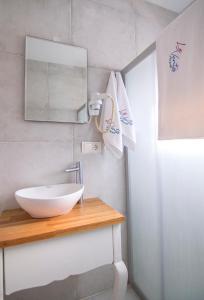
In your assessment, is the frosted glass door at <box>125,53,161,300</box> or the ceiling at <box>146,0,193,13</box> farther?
the ceiling at <box>146,0,193,13</box>

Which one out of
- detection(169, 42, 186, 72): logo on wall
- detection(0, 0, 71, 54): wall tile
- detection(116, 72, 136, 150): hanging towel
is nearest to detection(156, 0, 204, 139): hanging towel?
detection(169, 42, 186, 72): logo on wall

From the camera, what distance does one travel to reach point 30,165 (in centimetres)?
117

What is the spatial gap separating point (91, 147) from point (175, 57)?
779 millimetres

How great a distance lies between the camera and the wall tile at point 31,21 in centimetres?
114

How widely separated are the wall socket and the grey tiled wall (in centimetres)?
4

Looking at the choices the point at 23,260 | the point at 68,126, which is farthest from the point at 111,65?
the point at 23,260

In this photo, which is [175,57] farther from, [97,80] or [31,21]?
[31,21]

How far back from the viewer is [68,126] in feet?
4.21

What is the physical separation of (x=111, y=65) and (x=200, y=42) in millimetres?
800

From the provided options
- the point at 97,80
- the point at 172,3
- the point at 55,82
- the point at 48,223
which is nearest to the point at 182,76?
the point at 97,80

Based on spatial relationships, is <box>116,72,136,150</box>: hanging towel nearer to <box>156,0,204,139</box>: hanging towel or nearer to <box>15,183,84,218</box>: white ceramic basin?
<box>156,0,204,139</box>: hanging towel

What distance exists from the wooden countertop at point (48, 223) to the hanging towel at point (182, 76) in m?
0.55

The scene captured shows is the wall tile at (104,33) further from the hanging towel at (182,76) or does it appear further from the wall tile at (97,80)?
the hanging towel at (182,76)

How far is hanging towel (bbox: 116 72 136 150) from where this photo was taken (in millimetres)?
1256
